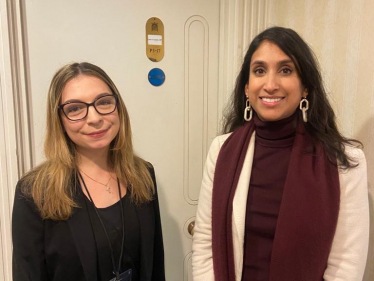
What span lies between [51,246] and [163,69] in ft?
2.72

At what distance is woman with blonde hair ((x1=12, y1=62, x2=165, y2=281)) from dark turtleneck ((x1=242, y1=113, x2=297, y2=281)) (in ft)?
1.14

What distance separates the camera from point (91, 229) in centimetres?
101

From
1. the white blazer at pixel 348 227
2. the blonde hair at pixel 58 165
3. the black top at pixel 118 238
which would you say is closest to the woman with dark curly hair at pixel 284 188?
the white blazer at pixel 348 227

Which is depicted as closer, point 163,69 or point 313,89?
point 313,89

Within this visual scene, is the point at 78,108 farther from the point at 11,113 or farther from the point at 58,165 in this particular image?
the point at 11,113

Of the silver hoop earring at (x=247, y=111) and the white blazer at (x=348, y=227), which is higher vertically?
the silver hoop earring at (x=247, y=111)

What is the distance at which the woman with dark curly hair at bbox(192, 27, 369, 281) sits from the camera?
953mm

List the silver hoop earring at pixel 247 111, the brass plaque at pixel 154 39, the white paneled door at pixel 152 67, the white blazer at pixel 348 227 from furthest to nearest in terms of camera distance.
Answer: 1. the brass plaque at pixel 154 39
2. the white paneled door at pixel 152 67
3. the silver hoop earring at pixel 247 111
4. the white blazer at pixel 348 227

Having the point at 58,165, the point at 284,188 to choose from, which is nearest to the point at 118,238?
the point at 58,165

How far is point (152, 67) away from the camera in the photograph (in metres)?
1.40

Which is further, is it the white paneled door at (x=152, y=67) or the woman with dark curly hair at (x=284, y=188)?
the white paneled door at (x=152, y=67)

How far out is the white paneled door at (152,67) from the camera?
1233mm

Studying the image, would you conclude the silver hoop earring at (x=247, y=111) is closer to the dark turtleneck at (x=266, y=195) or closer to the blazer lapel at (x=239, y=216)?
the dark turtleneck at (x=266, y=195)

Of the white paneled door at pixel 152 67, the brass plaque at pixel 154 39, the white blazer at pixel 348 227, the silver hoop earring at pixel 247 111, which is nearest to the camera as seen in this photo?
the white blazer at pixel 348 227
